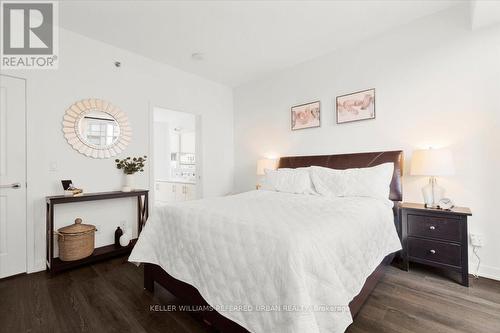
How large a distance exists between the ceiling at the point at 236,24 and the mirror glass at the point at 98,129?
3.25ft

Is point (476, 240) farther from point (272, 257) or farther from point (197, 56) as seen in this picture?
point (197, 56)

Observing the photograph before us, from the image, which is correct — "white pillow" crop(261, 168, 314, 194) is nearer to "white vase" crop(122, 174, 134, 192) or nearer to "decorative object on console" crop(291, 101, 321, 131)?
"decorative object on console" crop(291, 101, 321, 131)

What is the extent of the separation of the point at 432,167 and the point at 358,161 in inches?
31.8

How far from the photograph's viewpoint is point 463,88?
2.36 meters

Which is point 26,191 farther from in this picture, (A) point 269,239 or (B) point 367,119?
(B) point 367,119

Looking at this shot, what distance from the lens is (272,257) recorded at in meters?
1.15

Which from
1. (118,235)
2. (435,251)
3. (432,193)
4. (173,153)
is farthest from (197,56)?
(435,251)

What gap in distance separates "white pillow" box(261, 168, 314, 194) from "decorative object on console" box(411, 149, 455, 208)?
1124mm

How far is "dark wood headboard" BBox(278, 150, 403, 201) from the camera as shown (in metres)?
2.62

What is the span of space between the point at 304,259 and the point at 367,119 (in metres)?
2.50

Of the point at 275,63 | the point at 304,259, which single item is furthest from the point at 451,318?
the point at 275,63

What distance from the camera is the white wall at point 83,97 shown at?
2500 mm

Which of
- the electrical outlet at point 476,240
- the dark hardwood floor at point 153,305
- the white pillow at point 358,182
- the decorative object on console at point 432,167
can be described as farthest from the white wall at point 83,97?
the electrical outlet at point 476,240

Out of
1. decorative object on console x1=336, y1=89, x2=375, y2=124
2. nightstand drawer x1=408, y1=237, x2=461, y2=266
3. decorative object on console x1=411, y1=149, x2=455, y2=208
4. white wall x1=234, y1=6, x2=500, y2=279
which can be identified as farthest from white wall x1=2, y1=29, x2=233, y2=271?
nightstand drawer x1=408, y1=237, x2=461, y2=266
